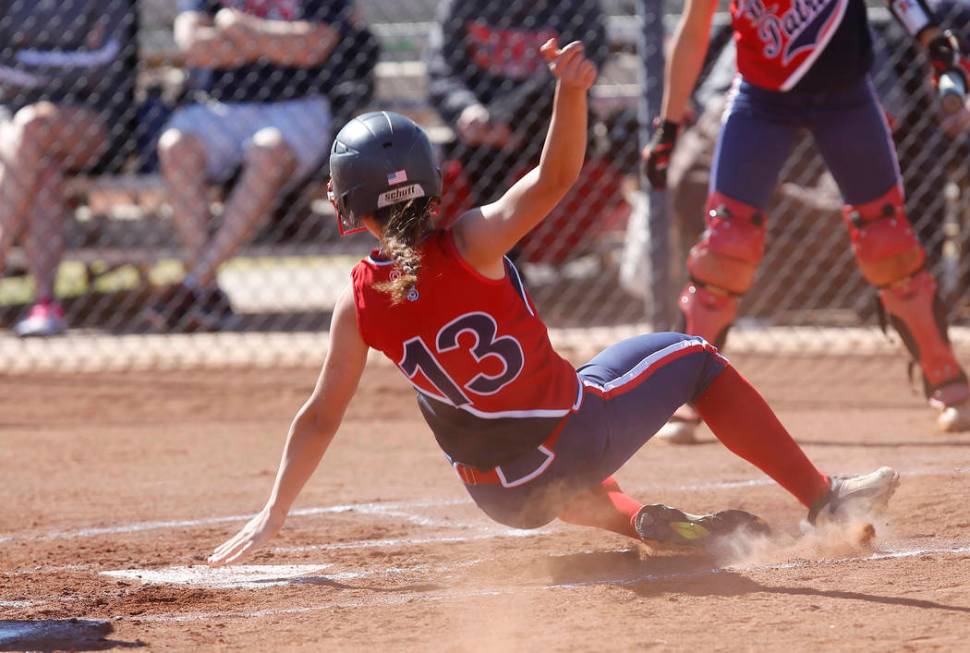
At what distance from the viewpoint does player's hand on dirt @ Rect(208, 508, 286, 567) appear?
335cm

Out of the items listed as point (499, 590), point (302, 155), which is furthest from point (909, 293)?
point (302, 155)

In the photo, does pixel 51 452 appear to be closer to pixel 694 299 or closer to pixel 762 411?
pixel 694 299

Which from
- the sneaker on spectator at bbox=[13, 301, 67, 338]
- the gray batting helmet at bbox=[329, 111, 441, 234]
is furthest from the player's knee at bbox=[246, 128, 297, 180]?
the gray batting helmet at bbox=[329, 111, 441, 234]

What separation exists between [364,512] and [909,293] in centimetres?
226

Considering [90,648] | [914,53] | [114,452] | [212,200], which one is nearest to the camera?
[90,648]

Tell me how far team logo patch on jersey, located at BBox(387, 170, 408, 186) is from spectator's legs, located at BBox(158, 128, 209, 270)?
→ 4.70m

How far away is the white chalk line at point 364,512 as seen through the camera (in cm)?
436

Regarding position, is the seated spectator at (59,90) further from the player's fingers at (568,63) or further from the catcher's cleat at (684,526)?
the player's fingers at (568,63)

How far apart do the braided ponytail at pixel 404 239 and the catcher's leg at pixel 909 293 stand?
237 centimetres

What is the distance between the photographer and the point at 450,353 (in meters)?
3.40

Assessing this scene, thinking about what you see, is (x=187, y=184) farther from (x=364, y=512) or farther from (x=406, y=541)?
(x=406, y=541)

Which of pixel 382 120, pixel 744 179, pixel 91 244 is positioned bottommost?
pixel 91 244

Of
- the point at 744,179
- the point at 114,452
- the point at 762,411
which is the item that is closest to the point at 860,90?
the point at 744,179

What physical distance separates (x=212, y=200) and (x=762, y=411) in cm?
546
